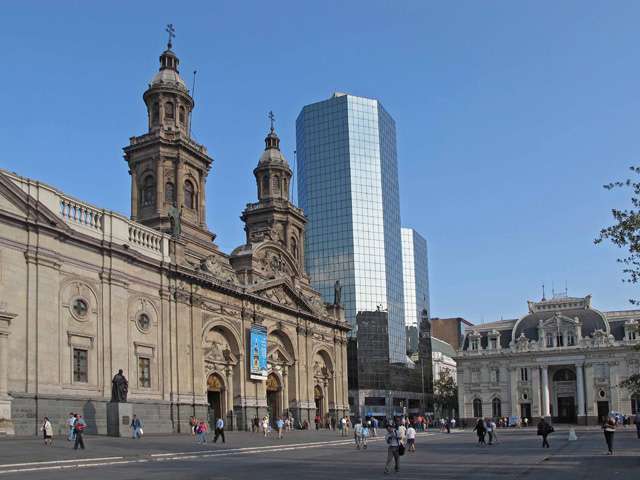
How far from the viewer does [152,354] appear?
46656 millimetres

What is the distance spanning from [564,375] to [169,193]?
61673 mm

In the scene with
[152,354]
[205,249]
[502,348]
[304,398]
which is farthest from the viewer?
[502,348]

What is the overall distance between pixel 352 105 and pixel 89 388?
8427 cm

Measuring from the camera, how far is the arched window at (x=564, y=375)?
96938 mm

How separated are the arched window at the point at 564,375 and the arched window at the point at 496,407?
807 cm

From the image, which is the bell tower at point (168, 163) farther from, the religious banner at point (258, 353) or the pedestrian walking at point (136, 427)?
the pedestrian walking at point (136, 427)

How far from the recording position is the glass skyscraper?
5069 inches

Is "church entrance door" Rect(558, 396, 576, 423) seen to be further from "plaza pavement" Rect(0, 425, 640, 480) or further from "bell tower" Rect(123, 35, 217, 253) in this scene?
"plaza pavement" Rect(0, 425, 640, 480)

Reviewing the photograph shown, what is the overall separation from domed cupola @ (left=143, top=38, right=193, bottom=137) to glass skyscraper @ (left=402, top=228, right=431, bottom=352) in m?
69.7

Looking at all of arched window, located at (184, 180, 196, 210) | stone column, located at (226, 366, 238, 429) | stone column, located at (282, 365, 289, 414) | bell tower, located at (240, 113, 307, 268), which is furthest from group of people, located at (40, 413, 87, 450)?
bell tower, located at (240, 113, 307, 268)

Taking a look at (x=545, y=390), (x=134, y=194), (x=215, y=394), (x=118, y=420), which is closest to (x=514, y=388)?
(x=545, y=390)

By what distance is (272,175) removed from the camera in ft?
261

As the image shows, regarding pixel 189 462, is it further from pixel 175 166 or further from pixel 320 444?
pixel 175 166

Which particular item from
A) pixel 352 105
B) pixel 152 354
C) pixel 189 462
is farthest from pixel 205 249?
pixel 352 105
